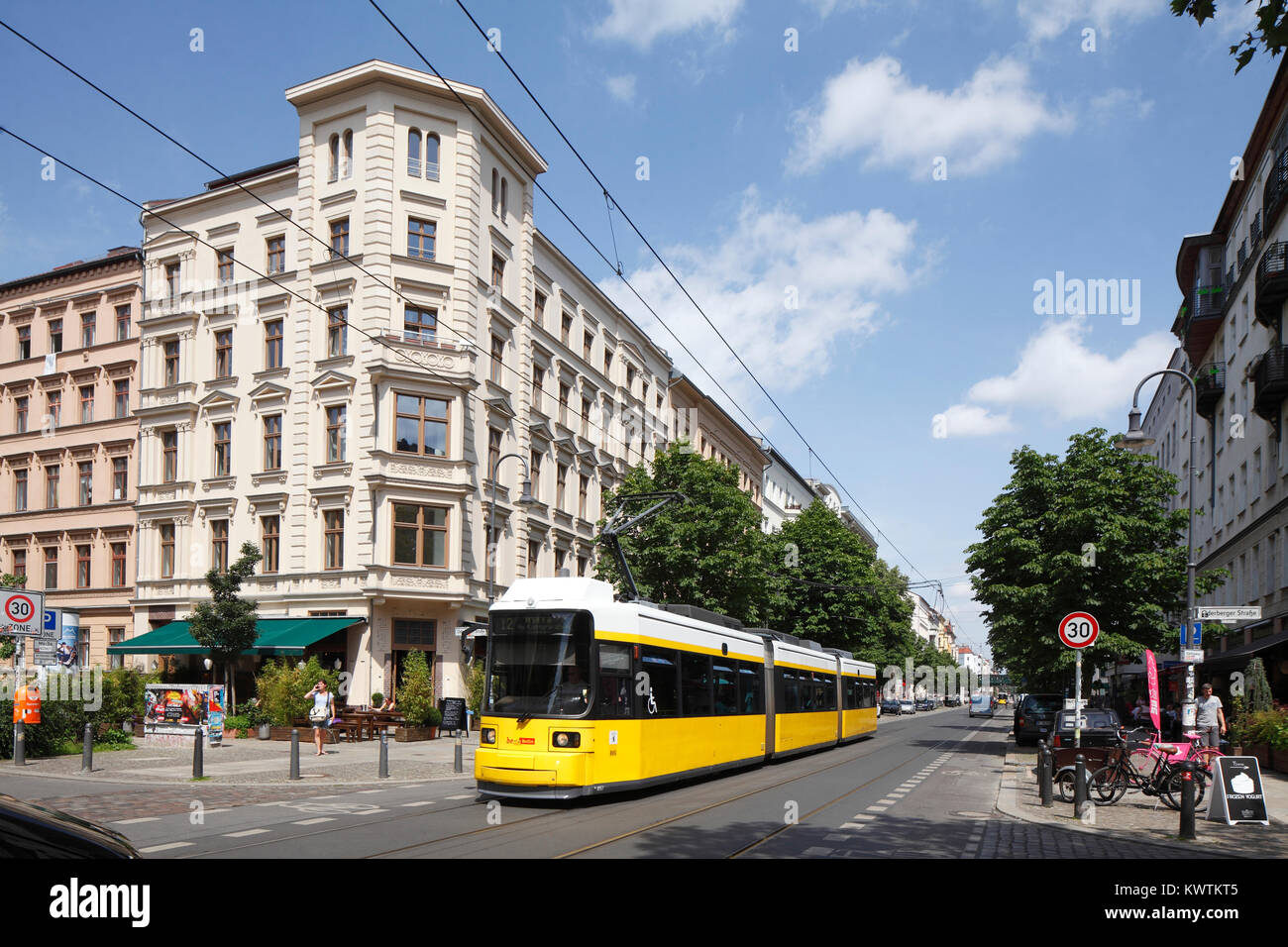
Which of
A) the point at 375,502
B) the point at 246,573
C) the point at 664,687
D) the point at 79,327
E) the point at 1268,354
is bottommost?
the point at 664,687

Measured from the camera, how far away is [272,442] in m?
37.6

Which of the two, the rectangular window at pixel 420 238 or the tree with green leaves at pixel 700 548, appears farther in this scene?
the tree with green leaves at pixel 700 548


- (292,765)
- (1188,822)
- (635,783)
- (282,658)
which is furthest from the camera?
(282,658)

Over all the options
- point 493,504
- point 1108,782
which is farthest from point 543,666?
point 493,504

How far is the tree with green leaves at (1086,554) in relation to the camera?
29.4 meters

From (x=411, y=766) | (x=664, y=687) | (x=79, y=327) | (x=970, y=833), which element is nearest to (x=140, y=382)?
(x=79, y=327)

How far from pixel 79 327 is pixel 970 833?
42.6 m

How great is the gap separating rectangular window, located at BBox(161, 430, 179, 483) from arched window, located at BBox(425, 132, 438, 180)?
1375 cm

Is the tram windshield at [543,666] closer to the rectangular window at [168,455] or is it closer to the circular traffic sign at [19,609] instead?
the circular traffic sign at [19,609]

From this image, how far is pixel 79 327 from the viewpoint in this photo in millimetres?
44094

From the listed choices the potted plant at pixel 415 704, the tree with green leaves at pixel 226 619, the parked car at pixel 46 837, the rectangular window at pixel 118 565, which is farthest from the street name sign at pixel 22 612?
the rectangular window at pixel 118 565

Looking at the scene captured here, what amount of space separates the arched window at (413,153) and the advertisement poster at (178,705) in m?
18.2
